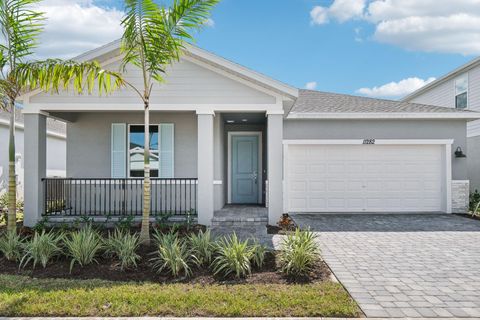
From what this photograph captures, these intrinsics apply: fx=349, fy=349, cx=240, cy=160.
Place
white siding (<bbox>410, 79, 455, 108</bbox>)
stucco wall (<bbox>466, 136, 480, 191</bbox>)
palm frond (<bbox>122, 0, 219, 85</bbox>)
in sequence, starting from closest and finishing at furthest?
palm frond (<bbox>122, 0, 219, 85</bbox>) → stucco wall (<bbox>466, 136, 480, 191</bbox>) → white siding (<bbox>410, 79, 455, 108</bbox>)

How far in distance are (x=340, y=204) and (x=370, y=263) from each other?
18.5ft

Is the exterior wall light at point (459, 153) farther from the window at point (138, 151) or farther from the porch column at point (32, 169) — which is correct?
the porch column at point (32, 169)

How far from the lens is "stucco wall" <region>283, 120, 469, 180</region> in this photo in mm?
11078

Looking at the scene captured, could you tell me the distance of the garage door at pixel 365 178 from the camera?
1118 cm

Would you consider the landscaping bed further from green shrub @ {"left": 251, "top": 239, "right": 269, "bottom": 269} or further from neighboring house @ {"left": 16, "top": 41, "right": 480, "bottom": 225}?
neighboring house @ {"left": 16, "top": 41, "right": 480, "bottom": 225}

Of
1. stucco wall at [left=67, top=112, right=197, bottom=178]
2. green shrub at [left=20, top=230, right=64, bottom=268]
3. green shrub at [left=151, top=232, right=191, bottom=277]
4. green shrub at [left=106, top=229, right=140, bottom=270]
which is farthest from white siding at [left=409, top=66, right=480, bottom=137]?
green shrub at [left=20, top=230, right=64, bottom=268]

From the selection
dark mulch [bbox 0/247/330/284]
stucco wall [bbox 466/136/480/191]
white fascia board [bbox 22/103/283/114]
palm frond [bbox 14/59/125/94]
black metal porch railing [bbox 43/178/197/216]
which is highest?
palm frond [bbox 14/59/125/94]

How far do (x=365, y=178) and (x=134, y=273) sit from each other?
834cm

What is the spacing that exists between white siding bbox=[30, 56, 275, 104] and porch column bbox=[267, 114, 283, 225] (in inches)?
21.1

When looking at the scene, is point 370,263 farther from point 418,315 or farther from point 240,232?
point 240,232

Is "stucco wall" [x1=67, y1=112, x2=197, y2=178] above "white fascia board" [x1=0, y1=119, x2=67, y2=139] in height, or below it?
below

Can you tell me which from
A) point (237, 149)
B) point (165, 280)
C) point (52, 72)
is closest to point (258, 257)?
point (165, 280)

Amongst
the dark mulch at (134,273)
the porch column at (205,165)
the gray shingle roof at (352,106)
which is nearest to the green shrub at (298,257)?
the dark mulch at (134,273)

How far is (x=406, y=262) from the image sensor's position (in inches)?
227
